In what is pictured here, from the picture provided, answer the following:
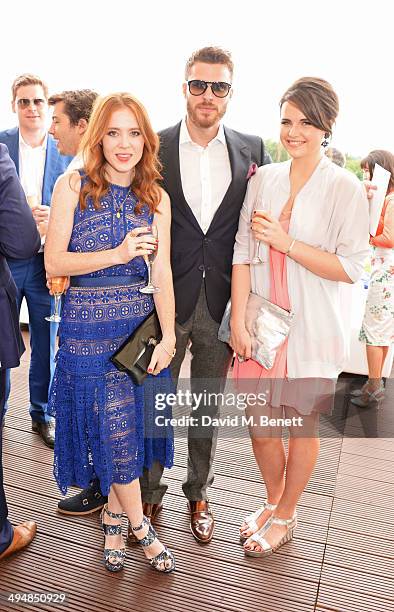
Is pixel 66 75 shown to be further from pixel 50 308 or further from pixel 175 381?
pixel 175 381

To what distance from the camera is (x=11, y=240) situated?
2.02 m

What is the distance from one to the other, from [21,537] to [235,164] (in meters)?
1.65

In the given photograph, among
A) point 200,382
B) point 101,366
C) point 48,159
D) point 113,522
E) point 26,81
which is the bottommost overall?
point 113,522

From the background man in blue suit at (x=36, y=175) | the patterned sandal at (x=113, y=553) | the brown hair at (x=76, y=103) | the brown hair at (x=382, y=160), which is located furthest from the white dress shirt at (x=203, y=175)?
the brown hair at (x=382, y=160)

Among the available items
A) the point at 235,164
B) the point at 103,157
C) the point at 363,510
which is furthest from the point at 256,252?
the point at 363,510

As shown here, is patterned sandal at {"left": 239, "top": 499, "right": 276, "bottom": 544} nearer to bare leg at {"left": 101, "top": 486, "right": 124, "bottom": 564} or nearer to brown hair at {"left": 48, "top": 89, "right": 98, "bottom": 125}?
bare leg at {"left": 101, "top": 486, "right": 124, "bottom": 564}

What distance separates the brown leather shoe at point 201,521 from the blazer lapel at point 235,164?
46.3 inches

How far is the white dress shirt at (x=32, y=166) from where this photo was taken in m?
3.14

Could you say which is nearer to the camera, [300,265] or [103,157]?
[103,157]

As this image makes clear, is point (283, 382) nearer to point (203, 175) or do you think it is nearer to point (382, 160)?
point (203, 175)

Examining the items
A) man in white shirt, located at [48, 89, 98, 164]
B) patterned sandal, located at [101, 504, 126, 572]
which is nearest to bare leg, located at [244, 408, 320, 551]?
patterned sandal, located at [101, 504, 126, 572]

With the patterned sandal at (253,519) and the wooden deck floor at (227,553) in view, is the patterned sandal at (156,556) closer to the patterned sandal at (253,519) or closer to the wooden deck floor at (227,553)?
the wooden deck floor at (227,553)

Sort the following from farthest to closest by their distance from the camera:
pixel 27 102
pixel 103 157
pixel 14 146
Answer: pixel 27 102
pixel 14 146
pixel 103 157

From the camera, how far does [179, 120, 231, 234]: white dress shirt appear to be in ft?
7.80
